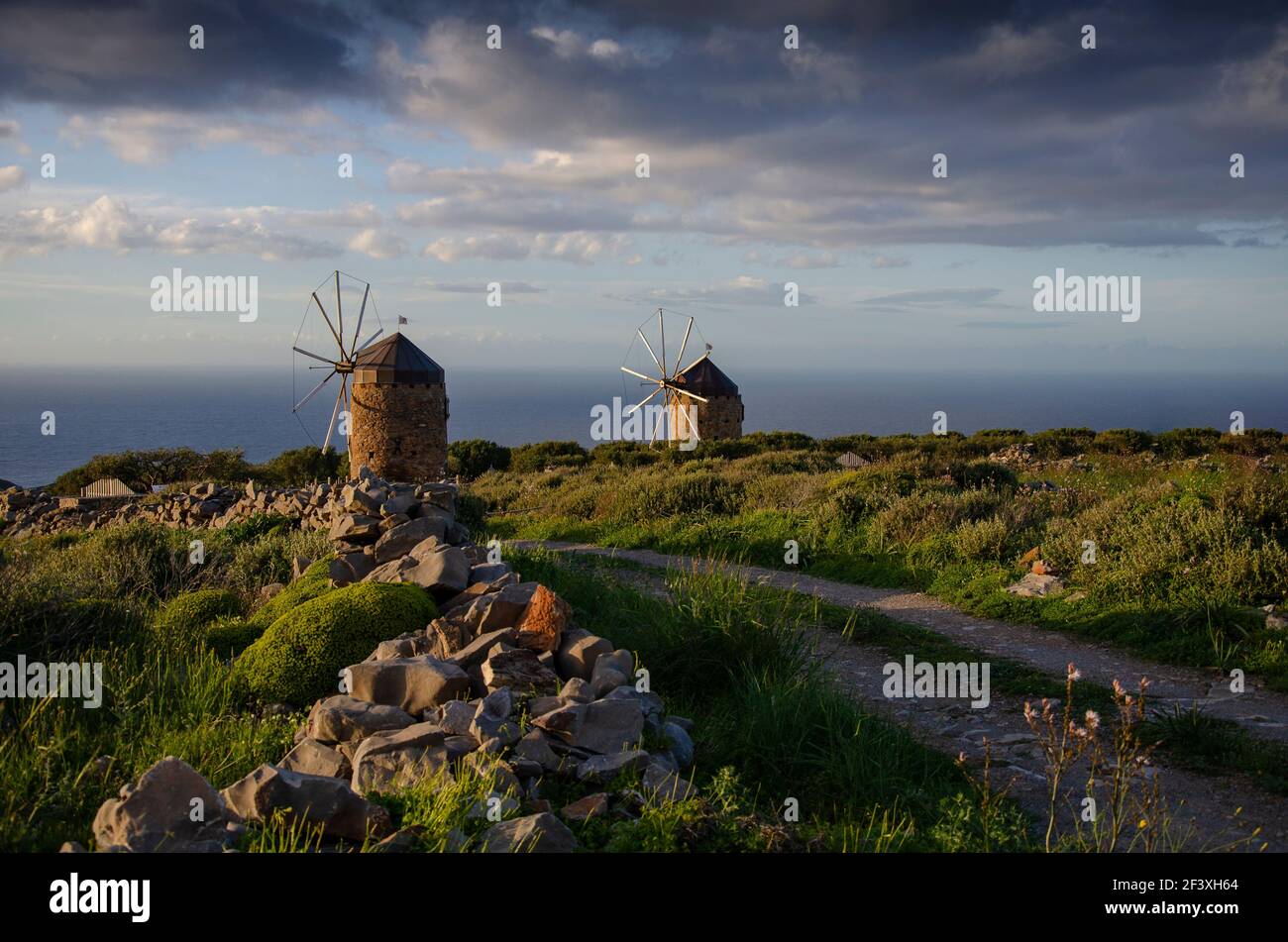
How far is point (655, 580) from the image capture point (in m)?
12.6

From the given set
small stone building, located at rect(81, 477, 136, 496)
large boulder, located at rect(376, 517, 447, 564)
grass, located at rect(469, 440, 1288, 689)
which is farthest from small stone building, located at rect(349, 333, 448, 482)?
large boulder, located at rect(376, 517, 447, 564)

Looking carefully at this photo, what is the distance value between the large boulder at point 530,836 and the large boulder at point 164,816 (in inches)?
45.0

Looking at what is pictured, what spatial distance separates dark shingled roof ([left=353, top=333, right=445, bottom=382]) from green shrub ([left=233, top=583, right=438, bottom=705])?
23444mm


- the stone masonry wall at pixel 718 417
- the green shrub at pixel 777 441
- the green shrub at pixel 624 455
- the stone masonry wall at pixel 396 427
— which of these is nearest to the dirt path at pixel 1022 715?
the stone masonry wall at pixel 396 427

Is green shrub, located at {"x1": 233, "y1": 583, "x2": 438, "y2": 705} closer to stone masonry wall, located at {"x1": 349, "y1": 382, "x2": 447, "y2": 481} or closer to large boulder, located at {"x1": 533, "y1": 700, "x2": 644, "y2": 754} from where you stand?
large boulder, located at {"x1": 533, "y1": 700, "x2": 644, "y2": 754}

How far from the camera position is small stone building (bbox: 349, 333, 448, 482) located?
3019 centimetres

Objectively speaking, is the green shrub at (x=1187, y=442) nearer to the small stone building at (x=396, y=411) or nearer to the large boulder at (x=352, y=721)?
the small stone building at (x=396, y=411)

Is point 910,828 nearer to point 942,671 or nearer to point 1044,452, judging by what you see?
point 942,671

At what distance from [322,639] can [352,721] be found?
5.61 ft

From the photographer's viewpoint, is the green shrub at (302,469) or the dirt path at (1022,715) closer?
the dirt path at (1022,715)

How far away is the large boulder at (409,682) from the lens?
5844 mm

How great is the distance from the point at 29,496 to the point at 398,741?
98.2ft

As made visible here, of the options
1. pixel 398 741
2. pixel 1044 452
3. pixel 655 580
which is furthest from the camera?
pixel 1044 452
